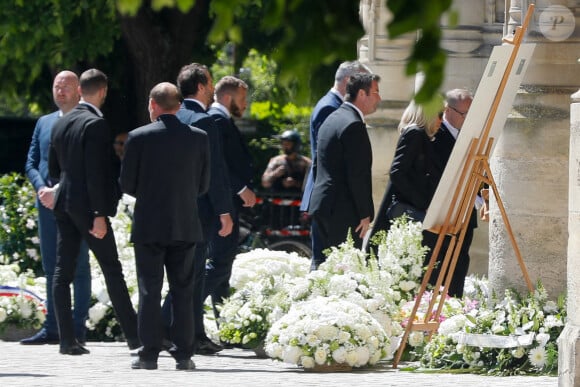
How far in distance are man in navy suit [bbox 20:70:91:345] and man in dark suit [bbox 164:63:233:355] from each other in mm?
843

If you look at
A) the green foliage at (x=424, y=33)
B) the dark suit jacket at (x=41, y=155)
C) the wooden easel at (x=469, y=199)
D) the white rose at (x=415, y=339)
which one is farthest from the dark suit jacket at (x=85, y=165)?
the green foliage at (x=424, y=33)

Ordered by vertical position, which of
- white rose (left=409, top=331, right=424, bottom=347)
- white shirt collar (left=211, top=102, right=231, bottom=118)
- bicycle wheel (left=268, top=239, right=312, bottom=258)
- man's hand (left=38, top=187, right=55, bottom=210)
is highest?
white shirt collar (left=211, top=102, right=231, bottom=118)

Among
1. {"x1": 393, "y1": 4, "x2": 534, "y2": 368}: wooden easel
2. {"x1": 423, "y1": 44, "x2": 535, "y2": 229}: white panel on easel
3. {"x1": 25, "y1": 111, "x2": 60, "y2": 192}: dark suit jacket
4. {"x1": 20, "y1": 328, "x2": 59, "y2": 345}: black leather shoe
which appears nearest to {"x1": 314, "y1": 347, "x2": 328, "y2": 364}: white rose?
{"x1": 393, "y1": 4, "x2": 534, "y2": 368}: wooden easel

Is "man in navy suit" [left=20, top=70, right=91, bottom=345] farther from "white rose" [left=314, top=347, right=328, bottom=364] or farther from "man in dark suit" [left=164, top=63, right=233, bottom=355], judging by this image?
"white rose" [left=314, top=347, right=328, bottom=364]

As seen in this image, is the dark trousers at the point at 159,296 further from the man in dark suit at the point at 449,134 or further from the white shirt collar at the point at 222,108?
the man in dark suit at the point at 449,134

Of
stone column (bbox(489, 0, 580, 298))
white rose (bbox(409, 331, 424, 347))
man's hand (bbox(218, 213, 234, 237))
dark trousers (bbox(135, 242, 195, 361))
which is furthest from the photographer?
man's hand (bbox(218, 213, 234, 237))

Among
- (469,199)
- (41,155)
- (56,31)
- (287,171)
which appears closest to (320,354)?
(469,199)

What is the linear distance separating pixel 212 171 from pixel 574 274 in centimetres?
Result: 311

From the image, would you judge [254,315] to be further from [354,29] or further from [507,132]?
[354,29]

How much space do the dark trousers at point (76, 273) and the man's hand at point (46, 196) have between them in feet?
0.92

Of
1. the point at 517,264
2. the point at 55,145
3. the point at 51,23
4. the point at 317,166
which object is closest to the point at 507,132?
the point at 517,264

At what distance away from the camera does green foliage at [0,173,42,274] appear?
555 inches

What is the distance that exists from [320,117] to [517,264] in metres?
2.21

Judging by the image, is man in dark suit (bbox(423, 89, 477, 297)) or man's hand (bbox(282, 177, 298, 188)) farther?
man's hand (bbox(282, 177, 298, 188))
